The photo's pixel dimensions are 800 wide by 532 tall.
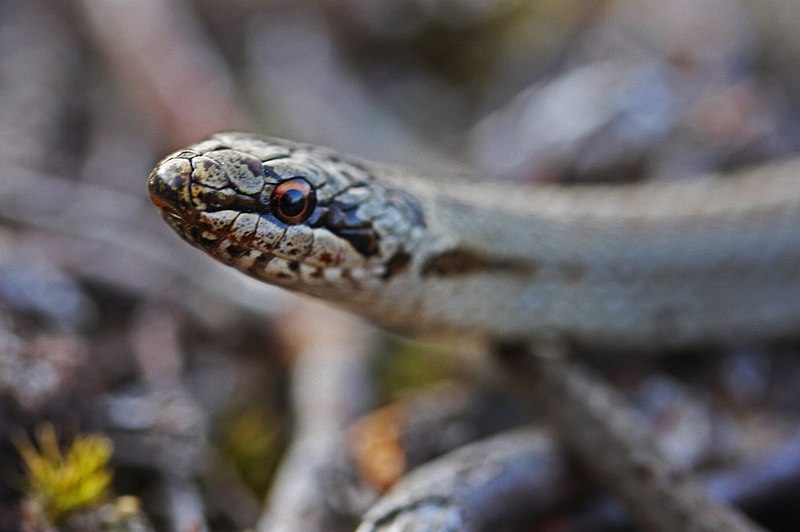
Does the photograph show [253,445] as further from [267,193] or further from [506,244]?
[506,244]

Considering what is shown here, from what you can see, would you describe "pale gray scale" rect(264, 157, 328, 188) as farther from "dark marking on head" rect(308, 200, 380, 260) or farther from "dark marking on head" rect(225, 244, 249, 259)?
"dark marking on head" rect(225, 244, 249, 259)

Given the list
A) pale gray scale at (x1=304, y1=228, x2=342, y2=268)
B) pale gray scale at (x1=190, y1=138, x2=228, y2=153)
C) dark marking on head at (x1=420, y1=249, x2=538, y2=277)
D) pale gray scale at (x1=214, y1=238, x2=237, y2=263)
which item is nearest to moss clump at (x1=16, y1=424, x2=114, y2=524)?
pale gray scale at (x1=214, y1=238, x2=237, y2=263)

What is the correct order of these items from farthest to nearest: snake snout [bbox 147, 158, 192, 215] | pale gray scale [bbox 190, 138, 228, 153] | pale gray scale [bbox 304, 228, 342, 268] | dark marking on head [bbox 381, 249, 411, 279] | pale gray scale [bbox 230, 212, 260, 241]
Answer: dark marking on head [bbox 381, 249, 411, 279], pale gray scale [bbox 304, 228, 342, 268], pale gray scale [bbox 190, 138, 228, 153], pale gray scale [bbox 230, 212, 260, 241], snake snout [bbox 147, 158, 192, 215]

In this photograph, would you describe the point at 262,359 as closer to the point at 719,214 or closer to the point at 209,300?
the point at 209,300

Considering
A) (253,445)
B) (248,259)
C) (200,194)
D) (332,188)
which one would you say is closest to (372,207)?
(332,188)

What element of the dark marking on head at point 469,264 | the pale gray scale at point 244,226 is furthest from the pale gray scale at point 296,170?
the dark marking on head at point 469,264

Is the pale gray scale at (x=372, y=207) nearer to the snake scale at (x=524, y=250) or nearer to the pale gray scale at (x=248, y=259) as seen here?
the snake scale at (x=524, y=250)


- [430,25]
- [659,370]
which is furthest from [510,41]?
[659,370]
